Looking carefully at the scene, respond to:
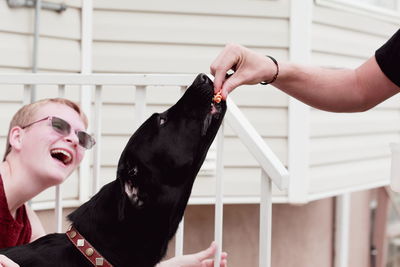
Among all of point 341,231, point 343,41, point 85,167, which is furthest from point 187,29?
point 341,231

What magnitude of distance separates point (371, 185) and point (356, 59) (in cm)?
101

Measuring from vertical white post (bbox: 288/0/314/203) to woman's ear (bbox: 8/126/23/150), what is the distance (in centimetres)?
235

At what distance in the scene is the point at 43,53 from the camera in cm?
389

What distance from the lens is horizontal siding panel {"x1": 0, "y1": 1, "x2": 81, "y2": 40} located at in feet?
12.1

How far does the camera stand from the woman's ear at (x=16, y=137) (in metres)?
2.49

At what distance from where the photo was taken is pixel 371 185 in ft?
18.0

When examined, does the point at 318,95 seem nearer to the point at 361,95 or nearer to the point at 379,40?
the point at 361,95

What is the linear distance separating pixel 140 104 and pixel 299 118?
85.7 inches

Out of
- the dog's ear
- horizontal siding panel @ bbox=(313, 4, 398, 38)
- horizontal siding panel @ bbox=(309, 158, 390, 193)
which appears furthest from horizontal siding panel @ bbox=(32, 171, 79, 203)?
the dog's ear

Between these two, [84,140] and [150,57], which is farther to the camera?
[150,57]

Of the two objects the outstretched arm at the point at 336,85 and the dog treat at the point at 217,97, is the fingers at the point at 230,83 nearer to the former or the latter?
the dog treat at the point at 217,97

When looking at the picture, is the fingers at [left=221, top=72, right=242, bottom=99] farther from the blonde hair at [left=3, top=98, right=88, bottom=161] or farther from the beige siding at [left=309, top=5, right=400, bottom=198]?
the beige siding at [left=309, top=5, right=400, bottom=198]

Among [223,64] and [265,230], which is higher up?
[223,64]

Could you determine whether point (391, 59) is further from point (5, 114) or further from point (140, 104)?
point (5, 114)
